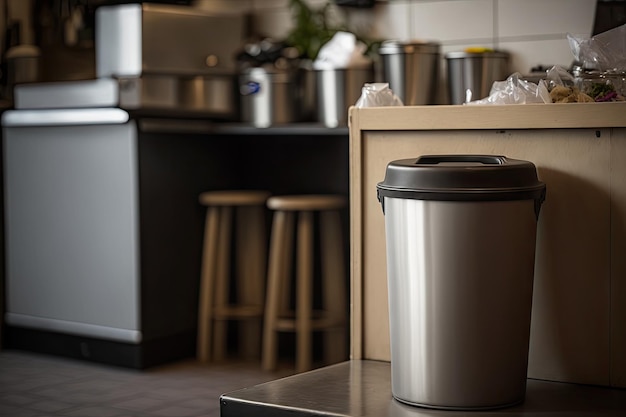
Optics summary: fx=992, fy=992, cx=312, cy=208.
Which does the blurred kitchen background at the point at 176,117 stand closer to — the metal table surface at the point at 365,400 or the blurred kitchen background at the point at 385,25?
the blurred kitchen background at the point at 385,25

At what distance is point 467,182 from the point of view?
198cm

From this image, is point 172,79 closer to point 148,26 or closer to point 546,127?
point 148,26

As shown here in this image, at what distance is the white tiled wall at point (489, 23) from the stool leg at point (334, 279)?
837 millimetres

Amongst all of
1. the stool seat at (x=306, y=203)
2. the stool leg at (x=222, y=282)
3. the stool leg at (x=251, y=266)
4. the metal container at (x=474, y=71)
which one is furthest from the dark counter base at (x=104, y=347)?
the metal container at (x=474, y=71)

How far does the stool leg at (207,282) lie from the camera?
4.01 metres

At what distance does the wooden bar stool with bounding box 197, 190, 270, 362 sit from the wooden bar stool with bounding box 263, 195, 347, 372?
18 cm

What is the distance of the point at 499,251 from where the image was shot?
1995 millimetres

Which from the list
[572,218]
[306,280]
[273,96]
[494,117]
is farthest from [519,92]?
[273,96]

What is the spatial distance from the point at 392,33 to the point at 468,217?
2.29 m

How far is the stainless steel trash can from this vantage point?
1.99m

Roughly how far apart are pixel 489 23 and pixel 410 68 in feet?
1.52

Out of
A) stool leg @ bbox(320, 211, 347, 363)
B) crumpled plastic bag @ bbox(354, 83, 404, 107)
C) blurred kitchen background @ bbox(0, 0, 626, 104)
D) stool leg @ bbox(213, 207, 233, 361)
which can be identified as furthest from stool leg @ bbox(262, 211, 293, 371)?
crumpled plastic bag @ bbox(354, 83, 404, 107)

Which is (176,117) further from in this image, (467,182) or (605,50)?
(467,182)

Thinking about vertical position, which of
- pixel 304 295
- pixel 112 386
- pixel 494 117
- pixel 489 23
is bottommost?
pixel 112 386
